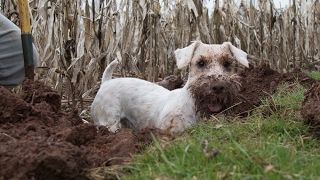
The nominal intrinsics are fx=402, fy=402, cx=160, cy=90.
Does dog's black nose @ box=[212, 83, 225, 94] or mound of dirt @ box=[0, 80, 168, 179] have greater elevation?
dog's black nose @ box=[212, 83, 225, 94]

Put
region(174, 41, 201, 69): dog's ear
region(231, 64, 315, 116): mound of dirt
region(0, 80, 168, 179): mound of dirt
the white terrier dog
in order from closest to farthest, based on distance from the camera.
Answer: region(0, 80, 168, 179): mound of dirt
the white terrier dog
region(174, 41, 201, 69): dog's ear
region(231, 64, 315, 116): mound of dirt

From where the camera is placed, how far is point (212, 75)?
171 inches

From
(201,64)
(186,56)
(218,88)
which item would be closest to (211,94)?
(218,88)

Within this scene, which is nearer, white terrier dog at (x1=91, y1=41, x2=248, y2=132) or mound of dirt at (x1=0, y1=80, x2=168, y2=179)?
mound of dirt at (x1=0, y1=80, x2=168, y2=179)

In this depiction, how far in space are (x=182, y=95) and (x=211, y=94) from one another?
69cm

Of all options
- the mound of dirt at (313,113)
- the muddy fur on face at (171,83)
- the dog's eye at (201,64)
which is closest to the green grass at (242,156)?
the mound of dirt at (313,113)

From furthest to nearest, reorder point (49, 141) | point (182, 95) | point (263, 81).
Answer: point (263, 81)
point (182, 95)
point (49, 141)

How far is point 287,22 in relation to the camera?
1138 centimetres

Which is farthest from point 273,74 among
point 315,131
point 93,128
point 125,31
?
point 93,128

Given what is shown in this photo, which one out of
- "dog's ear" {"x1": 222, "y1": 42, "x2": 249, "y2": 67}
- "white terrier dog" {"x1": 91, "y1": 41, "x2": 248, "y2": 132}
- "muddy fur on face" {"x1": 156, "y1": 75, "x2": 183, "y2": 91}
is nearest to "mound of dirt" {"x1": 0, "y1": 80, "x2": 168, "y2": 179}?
"white terrier dog" {"x1": 91, "y1": 41, "x2": 248, "y2": 132}

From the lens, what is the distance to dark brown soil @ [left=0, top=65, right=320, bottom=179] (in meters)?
2.43

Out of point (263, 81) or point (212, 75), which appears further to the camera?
point (263, 81)

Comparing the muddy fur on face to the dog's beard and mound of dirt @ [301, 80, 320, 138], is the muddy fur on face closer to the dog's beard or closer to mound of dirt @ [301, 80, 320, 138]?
the dog's beard

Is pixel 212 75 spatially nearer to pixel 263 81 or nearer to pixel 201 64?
pixel 201 64
